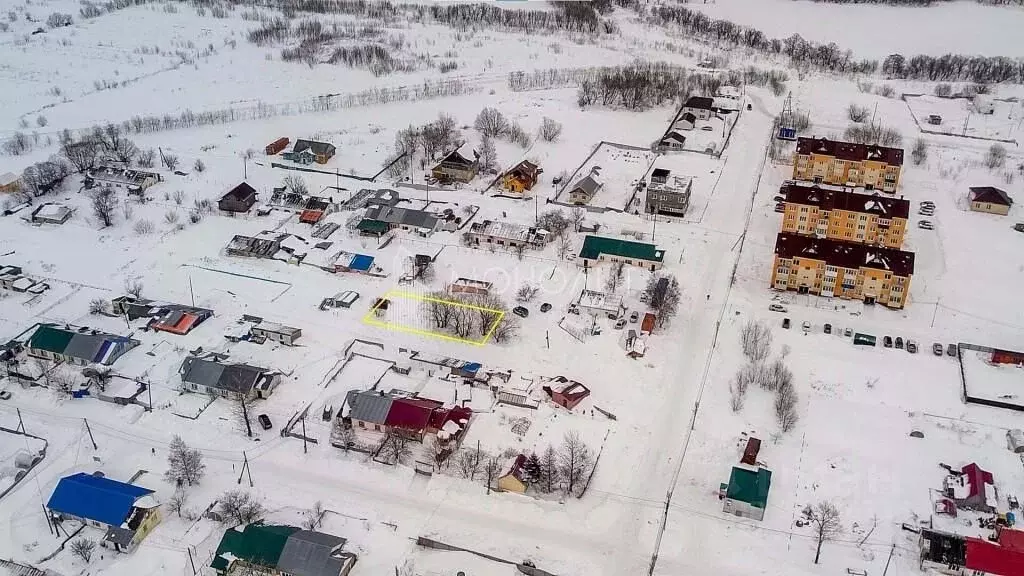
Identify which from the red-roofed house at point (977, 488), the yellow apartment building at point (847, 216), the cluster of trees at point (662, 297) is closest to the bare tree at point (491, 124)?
the yellow apartment building at point (847, 216)

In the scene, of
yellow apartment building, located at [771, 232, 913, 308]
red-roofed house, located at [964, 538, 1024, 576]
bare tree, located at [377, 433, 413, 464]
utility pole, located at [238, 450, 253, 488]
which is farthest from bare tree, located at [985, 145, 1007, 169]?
utility pole, located at [238, 450, 253, 488]

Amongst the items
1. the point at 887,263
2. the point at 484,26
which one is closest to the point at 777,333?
the point at 887,263

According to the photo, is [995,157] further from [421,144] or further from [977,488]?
[421,144]

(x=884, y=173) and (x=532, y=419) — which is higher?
(x=884, y=173)

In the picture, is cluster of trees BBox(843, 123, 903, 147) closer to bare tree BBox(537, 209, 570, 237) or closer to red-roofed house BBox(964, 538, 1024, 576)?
bare tree BBox(537, 209, 570, 237)

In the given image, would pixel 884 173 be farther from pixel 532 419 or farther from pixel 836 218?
pixel 532 419

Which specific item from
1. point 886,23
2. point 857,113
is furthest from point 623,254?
point 886,23
